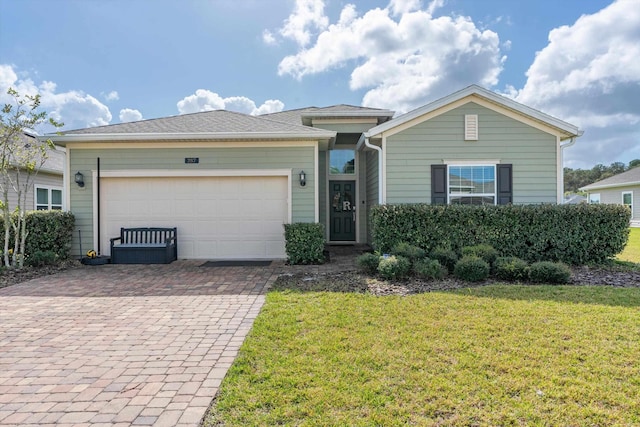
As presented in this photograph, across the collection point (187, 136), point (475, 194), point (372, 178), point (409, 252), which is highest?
point (187, 136)

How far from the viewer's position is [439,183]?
835cm

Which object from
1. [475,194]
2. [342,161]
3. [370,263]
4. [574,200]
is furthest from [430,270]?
[574,200]

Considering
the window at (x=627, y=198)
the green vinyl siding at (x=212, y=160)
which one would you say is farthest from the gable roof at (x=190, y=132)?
the window at (x=627, y=198)

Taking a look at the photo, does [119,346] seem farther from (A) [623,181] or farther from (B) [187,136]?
(A) [623,181]

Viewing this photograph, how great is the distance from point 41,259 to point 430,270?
830 cm

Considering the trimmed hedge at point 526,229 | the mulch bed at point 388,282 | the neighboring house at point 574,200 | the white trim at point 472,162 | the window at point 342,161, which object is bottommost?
the mulch bed at point 388,282

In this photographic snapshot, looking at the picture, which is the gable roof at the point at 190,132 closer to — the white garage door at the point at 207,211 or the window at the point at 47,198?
the white garage door at the point at 207,211

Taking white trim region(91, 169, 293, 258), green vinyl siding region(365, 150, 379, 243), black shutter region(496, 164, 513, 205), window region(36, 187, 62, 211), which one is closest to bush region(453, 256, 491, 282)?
black shutter region(496, 164, 513, 205)

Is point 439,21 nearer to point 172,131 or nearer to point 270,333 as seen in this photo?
point 172,131

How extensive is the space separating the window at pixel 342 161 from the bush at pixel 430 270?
226 inches

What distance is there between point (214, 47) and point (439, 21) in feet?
26.6

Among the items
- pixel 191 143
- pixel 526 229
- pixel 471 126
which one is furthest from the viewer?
pixel 191 143

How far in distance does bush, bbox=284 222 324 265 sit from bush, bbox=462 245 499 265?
316 centimetres

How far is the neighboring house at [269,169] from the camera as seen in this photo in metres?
8.26
